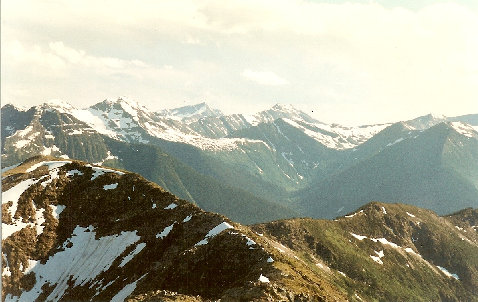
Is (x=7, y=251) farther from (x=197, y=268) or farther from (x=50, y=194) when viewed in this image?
(x=197, y=268)

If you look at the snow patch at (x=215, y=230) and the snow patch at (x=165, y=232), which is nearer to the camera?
the snow patch at (x=215, y=230)

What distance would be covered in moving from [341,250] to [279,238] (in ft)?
103

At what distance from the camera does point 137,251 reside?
94.6m

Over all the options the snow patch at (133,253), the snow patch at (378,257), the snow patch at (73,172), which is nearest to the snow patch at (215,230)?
the snow patch at (133,253)

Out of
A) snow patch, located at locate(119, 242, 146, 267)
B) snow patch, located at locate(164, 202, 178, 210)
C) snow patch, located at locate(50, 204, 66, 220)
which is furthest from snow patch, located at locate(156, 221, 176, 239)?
snow patch, located at locate(50, 204, 66, 220)

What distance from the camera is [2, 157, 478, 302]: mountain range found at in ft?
207

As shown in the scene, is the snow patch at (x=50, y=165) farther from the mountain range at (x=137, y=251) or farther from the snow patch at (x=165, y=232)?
the snow patch at (x=165, y=232)

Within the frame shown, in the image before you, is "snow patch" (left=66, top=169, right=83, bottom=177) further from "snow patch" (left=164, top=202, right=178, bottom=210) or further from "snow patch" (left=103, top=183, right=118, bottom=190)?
"snow patch" (left=164, top=202, right=178, bottom=210)

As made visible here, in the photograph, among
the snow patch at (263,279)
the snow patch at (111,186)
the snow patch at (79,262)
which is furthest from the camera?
the snow patch at (111,186)

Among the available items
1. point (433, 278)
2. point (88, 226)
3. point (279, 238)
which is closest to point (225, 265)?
point (88, 226)

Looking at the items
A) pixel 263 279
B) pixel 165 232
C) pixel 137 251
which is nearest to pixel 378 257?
pixel 165 232

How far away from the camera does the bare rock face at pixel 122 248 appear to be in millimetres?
62688

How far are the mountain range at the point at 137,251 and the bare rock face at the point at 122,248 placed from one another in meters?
0.29

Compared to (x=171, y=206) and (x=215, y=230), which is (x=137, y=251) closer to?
(x=171, y=206)
